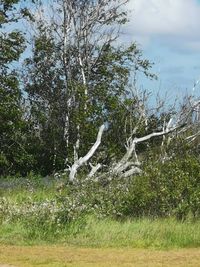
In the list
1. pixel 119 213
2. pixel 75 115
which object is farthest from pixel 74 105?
pixel 119 213

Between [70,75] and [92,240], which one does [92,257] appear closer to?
[92,240]

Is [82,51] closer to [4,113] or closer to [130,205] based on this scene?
[4,113]

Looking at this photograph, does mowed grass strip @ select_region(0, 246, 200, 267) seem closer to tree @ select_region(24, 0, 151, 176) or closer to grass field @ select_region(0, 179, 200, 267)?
grass field @ select_region(0, 179, 200, 267)

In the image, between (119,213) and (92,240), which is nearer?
(92,240)

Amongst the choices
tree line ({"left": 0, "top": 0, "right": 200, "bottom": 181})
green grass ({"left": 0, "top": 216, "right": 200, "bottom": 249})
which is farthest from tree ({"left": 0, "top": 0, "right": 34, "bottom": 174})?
green grass ({"left": 0, "top": 216, "right": 200, "bottom": 249})

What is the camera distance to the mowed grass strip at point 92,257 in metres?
9.40

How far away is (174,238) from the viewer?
1166 cm

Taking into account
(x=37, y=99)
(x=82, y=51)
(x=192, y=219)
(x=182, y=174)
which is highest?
(x=82, y=51)

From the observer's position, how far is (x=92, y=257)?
32.7 feet

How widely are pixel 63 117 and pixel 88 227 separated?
576 inches

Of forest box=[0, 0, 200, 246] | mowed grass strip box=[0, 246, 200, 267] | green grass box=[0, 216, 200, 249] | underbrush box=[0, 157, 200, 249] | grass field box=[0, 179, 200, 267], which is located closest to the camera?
mowed grass strip box=[0, 246, 200, 267]

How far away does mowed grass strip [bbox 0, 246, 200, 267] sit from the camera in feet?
30.8

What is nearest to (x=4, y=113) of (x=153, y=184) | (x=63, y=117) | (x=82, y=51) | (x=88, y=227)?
(x=63, y=117)

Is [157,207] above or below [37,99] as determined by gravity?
below
